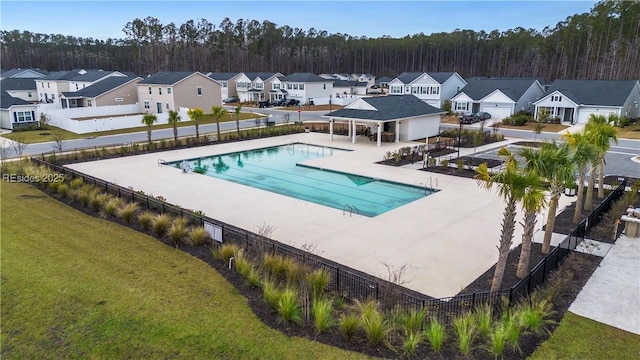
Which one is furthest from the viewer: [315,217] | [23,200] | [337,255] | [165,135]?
[165,135]

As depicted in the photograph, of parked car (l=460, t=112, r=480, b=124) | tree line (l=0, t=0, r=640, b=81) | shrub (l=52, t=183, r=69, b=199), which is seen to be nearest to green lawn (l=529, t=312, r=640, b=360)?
shrub (l=52, t=183, r=69, b=199)

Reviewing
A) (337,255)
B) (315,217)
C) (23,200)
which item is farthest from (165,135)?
(337,255)

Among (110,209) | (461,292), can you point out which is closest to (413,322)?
(461,292)

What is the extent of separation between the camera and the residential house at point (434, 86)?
60.9m

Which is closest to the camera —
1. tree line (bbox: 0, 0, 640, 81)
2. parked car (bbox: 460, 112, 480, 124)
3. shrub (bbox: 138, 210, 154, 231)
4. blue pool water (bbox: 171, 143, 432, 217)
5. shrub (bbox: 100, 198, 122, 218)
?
shrub (bbox: 138, 210, 154, 231)

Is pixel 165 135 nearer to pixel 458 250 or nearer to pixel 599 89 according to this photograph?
pixel 458 250

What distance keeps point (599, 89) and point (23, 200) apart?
2115 inches

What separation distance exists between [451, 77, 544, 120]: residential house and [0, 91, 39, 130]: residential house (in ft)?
161

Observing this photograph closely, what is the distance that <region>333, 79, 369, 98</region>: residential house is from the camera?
7962 centimetres

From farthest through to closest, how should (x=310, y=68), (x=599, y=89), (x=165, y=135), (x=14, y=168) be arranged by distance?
(x=310, y=68) < (x=599, y=89) < (x=165, y=135) < (x=14, y=168)

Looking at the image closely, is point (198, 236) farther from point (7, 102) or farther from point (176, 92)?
point (7, 102)

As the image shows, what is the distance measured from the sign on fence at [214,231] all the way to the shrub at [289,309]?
477 cm

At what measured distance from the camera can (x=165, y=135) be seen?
129ft

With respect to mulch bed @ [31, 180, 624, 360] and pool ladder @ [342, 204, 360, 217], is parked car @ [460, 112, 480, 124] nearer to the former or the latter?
pool ladder @ [342, 204, 360, 217]
